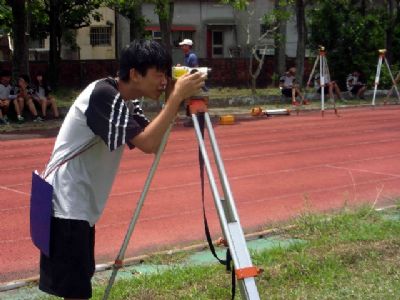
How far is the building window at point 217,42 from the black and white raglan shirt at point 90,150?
3523 centimetres

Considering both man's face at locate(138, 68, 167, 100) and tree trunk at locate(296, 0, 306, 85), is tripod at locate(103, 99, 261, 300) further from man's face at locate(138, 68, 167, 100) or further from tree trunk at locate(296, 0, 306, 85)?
tree trunk at locate(296, 0, 306, 85)

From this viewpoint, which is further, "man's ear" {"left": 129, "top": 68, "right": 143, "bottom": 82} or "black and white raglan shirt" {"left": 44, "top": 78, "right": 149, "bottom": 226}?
"man's ear" {"left": 129, "top": 68, "right": 143, "bottom": 82}

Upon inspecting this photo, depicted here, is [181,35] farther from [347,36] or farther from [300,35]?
[347,36]

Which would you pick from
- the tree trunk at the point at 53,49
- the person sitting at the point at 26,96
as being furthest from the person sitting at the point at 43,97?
the tree trunk at the point at 53,49

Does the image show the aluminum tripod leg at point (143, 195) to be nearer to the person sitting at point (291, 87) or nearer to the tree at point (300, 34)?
the person sitting at point (291, 87)

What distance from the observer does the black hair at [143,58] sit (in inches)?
126

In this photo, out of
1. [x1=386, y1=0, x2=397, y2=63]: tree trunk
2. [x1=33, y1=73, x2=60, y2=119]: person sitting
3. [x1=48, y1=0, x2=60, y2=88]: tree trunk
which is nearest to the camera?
[x1=33, y1=73, x2=60, y2=119]: person sitting

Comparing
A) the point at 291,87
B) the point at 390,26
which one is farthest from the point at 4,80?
the point at 390,26

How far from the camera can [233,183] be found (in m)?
9.54

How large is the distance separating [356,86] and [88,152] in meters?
23.0

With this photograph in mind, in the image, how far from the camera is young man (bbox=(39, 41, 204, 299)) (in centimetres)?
317

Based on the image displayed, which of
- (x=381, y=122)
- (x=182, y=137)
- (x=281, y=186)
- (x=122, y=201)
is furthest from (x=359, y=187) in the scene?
(x=381, y=122)

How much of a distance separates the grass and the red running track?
1118 millimetres

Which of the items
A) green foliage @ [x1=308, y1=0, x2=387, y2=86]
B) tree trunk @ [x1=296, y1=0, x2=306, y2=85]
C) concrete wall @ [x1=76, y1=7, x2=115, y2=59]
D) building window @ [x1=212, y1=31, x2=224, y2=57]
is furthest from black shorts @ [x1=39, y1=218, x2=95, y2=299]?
building window @ [x1=212, y1=31, x2=224, y2=57]
